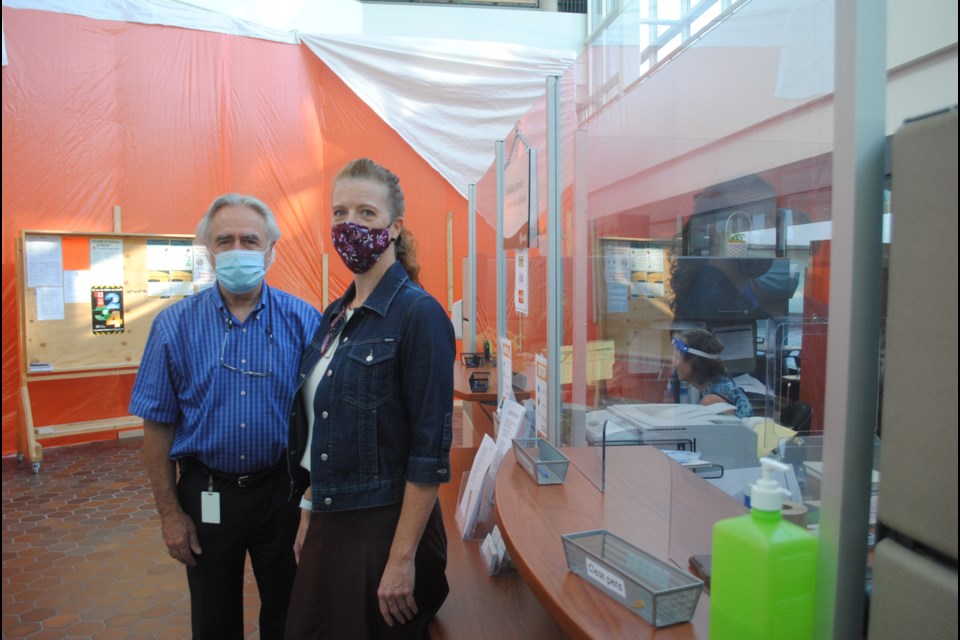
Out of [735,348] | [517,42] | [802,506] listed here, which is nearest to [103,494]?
[735,348]

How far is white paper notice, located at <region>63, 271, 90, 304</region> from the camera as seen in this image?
18.3 ft

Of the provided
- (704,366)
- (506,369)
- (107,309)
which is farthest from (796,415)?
(107,309)

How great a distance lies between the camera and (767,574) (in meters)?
0.62

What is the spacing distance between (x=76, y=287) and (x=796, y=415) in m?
5.96

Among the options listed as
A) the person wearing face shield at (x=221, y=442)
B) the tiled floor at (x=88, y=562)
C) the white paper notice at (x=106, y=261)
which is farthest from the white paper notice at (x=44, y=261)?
the person wearing face shield at (x=221, y=442)

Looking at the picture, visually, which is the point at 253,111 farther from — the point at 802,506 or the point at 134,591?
the point at 802,506

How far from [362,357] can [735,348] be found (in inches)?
51.0

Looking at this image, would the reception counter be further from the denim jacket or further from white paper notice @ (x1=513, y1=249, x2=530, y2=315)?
white paper notice @ (x1=513, y1=249, x2=530, y2=315)

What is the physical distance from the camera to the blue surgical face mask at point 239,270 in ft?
6.42

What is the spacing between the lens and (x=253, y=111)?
22.5ft

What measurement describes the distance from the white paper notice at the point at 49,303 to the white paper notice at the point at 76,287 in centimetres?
5

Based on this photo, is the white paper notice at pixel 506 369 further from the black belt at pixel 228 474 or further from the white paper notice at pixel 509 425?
the black belt at pixel 228 474

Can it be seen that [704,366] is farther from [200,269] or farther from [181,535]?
[200,269]

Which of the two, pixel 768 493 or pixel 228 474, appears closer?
pixel 768 493
